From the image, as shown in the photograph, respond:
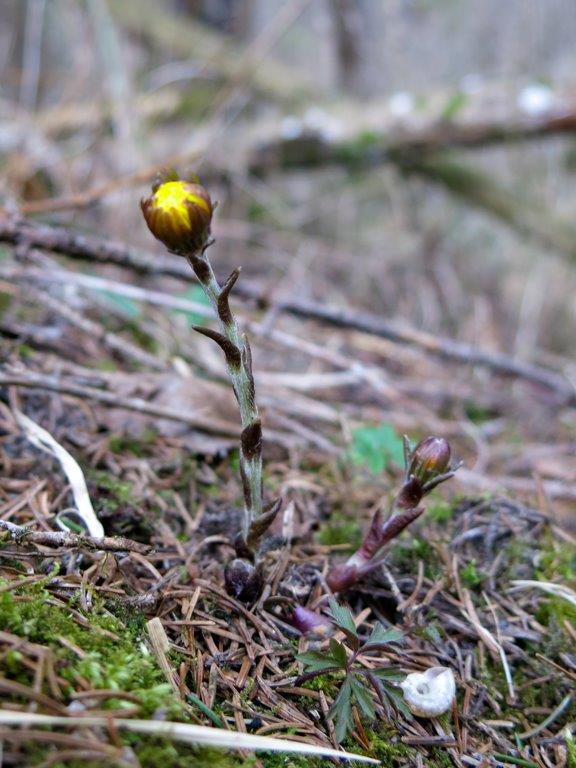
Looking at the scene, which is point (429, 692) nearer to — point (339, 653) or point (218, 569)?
point (339, 653)

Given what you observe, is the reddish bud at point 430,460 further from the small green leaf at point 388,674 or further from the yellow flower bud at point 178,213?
the yellow flower bud at point 178,213

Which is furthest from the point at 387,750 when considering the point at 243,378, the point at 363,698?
the point at 243,378

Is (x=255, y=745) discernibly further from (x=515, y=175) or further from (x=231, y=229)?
(x=515, y=175)

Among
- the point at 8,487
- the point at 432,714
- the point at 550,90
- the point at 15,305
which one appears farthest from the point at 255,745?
the point at 550,90

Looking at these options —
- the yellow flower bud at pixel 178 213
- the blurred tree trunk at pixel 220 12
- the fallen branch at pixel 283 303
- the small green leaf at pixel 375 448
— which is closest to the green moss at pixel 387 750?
the small green leaf at pixel 375 448

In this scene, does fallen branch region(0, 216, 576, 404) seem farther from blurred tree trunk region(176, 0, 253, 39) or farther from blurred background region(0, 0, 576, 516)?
blurred tree trunk region(176, 0, 253, 39)

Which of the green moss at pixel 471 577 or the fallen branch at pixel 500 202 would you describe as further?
the fallen branch at pixel 500 202
